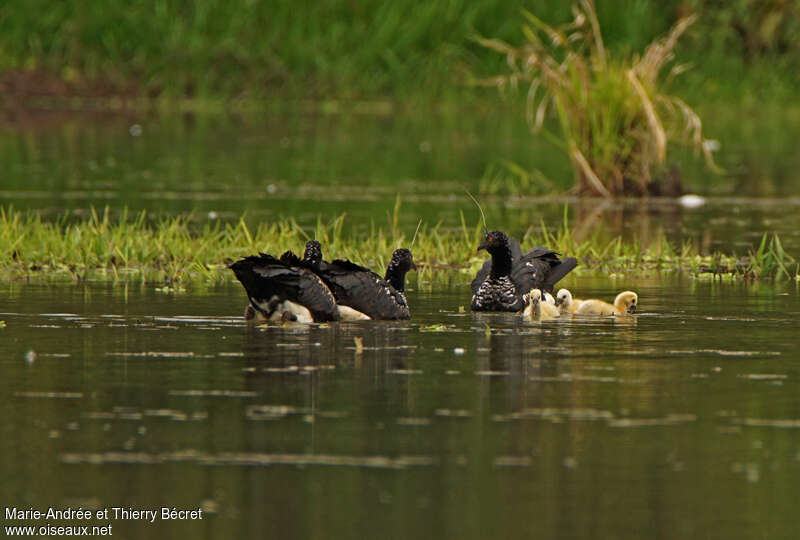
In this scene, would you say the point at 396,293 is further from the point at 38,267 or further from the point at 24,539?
the point at 24,539

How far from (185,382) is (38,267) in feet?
20.6

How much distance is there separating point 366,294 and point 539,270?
6.82 ft

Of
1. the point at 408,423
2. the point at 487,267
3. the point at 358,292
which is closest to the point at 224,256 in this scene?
the point at 487,267

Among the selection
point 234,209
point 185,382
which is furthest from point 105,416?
point 234,209

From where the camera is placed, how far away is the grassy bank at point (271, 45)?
149 feet

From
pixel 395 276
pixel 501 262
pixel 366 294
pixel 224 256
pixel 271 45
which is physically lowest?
pixel 366 294

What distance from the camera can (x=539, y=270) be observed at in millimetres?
14758

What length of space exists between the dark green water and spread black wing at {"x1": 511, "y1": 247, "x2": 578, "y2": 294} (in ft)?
3.07

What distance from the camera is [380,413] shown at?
374 inches

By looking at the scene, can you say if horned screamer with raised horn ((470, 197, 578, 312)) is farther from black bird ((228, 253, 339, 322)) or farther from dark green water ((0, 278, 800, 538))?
black bird ((228, 253, 339, 322))

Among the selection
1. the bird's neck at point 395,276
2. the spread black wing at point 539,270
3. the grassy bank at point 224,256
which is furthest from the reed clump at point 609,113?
the bird's neck at point 395,276

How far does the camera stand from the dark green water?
299 inches

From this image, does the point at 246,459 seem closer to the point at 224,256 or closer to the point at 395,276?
the point at 395,276

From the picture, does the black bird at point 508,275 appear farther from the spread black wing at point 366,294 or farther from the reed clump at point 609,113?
the reed clump at point 609,113
